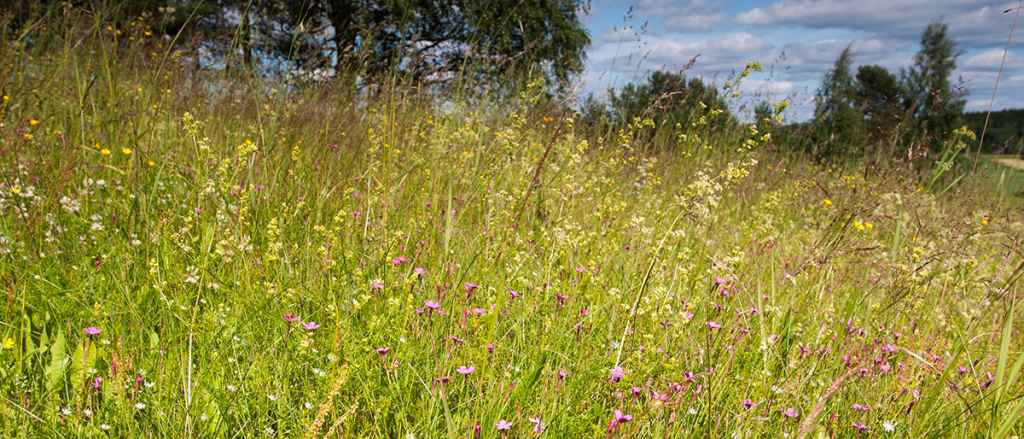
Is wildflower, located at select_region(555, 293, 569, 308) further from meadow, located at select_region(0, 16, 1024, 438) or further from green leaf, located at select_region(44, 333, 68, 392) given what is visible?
green leaf, located at select_region(44, 333, 68, 392)

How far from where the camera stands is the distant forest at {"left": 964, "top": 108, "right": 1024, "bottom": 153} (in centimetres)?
400

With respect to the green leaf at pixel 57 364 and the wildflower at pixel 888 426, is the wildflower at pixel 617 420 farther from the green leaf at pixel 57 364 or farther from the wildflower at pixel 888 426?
the green leaf at pixel 57 364

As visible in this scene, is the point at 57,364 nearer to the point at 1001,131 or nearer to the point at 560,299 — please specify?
the point at 560,299

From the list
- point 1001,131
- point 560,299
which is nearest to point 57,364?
point 560,299

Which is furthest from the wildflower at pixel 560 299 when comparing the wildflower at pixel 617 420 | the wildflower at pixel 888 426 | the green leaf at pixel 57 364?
the green leaf at pixel 57 364

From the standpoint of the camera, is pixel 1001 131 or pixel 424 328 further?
pixel 1001 131

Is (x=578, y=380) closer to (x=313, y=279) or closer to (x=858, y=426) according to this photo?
(x=858, y=426)

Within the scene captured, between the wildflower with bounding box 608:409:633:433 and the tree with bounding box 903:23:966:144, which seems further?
the tree with bounding box 903:23:966:144

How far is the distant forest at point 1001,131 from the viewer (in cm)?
400

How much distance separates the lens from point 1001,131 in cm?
A: 1966

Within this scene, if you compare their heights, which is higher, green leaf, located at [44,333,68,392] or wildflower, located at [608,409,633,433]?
wildflower, located at [608,409,633,433]

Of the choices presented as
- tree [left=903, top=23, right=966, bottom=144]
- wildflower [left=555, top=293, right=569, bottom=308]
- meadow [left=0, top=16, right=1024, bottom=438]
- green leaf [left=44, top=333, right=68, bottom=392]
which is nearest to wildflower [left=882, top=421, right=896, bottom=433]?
meadow [left=0, top=16, right=1024, bottom=438]

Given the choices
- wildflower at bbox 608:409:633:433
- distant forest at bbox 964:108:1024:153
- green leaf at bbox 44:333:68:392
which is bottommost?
green leaf at bbox 44:333:68:392

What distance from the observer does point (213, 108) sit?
4.21 m
